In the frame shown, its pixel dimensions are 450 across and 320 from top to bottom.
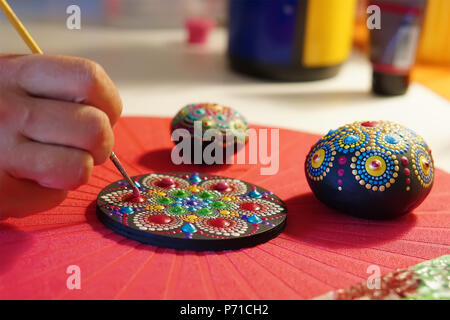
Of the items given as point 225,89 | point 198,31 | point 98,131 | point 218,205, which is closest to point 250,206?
point 218,205

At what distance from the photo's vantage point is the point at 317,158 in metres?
0.90

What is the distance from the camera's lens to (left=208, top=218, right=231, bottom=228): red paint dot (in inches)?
31.8

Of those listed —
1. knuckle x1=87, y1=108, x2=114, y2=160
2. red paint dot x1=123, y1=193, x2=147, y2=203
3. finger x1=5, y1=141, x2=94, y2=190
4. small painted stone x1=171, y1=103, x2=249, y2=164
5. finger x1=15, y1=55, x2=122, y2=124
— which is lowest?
red paint dot x1=123, y1=193, x2=147, y2=203

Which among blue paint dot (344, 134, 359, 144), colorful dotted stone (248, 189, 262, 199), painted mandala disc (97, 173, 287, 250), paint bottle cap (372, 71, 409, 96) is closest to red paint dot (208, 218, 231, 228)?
painted mandala disc (97, 173, 287, 250)

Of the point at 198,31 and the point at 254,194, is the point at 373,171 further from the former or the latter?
the point at 198,31

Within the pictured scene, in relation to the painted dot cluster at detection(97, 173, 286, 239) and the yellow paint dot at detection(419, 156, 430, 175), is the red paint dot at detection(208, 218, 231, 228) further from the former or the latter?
the yellow paint dot at detection(419, 156, 430, 175)

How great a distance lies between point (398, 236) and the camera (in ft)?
2.81

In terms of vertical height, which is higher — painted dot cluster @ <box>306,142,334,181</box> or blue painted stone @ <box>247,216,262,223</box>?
painted dot cluster @ <box>306,142,334,181</box>

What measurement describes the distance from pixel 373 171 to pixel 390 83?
925mm

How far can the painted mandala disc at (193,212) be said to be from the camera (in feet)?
2.55

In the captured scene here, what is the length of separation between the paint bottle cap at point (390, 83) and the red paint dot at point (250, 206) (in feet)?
3.12

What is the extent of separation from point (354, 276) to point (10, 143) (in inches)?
16.8

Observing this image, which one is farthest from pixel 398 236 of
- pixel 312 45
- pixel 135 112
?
pixel 312 45

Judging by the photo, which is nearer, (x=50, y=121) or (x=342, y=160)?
(x=50, y=121)
